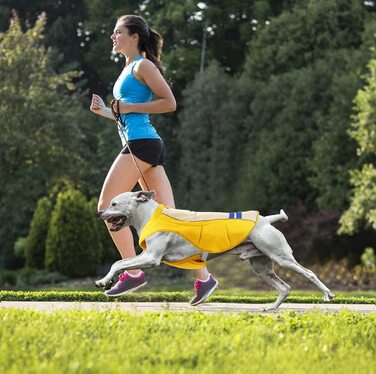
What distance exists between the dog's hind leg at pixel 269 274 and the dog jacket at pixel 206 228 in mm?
428

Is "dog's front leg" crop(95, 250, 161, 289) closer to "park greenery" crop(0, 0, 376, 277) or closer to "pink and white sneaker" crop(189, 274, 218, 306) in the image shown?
"pink and white sneaker" crop(189, 274, 218, 306)

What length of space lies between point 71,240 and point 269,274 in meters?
15.9

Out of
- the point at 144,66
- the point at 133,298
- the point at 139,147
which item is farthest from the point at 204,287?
the point at 144,66

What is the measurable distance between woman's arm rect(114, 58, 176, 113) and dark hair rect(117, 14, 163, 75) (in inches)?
8.9

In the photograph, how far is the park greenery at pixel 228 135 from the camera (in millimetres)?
23469

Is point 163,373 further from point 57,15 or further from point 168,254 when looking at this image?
point 57,15

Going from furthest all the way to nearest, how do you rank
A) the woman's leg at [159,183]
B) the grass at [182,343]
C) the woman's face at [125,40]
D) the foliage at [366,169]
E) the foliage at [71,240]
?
the foliage at [71,240]
the foliage at [366,169]
the woman's face at [125,40]
the woman's leg at [159,183]
the grass at [182,343]

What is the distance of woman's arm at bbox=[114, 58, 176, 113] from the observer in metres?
7.77

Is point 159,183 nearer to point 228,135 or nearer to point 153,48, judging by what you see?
point 153,48

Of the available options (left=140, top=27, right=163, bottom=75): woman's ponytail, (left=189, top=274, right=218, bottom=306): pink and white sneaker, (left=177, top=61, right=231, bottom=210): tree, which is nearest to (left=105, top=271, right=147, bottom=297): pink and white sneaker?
(left=189, top=274, right=218, bottom=306): pink and white sneaker

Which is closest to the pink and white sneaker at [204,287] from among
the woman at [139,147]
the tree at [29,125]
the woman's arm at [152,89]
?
the woman at [139,147]

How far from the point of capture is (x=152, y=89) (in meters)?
7.86

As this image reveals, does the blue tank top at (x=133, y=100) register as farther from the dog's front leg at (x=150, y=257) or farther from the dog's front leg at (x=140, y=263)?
the dog's front leg at (x=140, y=263)

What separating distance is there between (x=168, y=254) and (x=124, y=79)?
1.64 metres
